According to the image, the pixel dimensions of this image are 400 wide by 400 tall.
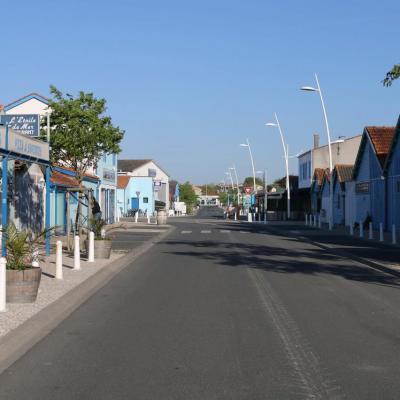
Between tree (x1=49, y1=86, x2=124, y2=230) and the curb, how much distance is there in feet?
20.7

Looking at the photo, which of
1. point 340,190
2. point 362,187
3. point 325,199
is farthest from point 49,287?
point 325,199

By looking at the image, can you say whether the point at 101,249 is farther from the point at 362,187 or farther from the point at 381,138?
the point at 362,187

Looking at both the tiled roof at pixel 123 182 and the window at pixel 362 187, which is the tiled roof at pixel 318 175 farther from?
the tiled roof at pixel 123 182

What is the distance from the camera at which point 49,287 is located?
12328 mm

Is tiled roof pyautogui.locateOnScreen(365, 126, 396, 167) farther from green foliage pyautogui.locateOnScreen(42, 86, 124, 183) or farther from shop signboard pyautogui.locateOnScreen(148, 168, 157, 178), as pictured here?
shop signboard pyautogui.locateOnScreen(148, 168, 157, 178)

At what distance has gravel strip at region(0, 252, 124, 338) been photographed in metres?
8.82

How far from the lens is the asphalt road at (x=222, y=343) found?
5.91 meters

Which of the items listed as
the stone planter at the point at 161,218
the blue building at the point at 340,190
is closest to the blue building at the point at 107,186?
the stone planter at the point at 161,218

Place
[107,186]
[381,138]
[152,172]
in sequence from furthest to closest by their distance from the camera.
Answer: [152,172] < [107,186] < [381,138]

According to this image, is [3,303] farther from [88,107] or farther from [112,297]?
[88,107]

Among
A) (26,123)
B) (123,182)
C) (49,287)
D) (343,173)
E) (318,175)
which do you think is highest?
(123,182)

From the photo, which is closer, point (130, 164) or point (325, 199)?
point (325, 199)

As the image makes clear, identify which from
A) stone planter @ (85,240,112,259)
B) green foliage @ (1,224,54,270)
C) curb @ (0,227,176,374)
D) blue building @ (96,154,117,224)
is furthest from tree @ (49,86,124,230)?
blue building @ (96,154,117,224)

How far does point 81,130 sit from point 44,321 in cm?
1190
